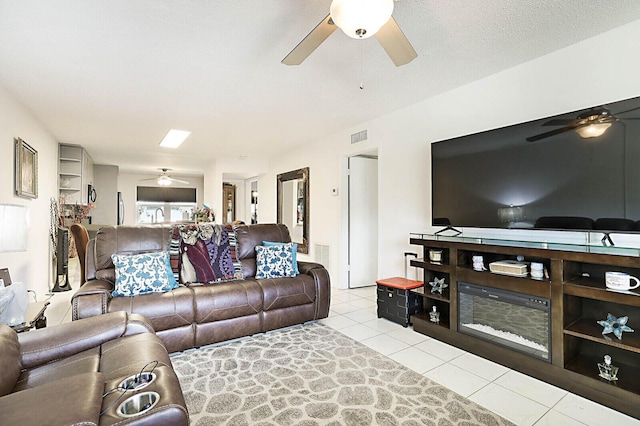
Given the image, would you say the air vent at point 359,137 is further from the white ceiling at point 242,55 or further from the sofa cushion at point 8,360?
the sofa cushion at point 8,360

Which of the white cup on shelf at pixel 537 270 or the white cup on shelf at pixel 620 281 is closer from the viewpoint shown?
the white cup on shelf at pixel 620 281

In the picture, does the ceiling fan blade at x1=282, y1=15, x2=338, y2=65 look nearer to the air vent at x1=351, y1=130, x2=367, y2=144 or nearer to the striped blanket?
the striped blanket

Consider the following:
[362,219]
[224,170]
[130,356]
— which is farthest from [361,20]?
[224,170]

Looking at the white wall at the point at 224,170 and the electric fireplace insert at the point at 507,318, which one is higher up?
the white wall at the point at 224,170

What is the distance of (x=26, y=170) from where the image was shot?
3.84 metres

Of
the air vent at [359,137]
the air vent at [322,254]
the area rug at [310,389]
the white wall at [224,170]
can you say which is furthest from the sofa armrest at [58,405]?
the white wall at [224,170]

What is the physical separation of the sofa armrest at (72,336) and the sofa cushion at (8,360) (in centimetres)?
7

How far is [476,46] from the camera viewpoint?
2533mm

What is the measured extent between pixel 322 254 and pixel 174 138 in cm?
325

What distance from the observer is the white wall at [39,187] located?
10.7 ft

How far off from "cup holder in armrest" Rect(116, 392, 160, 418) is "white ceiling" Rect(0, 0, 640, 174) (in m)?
2.12

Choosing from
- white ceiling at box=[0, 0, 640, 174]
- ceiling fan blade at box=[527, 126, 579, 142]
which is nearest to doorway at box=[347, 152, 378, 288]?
white ceiling at box=[0, 0, 640, 174]

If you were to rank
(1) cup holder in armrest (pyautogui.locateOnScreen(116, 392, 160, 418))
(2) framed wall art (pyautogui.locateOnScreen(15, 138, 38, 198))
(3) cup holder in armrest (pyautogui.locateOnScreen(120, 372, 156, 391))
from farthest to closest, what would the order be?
(2) framed wall art (pyautogui.locateOnScreen(15, 138, 38, 198))
(3) cup holder in armrest (pyautogui.locateOnScreen(120, 372, 156, 391))
(1) cup holder in armrest (pyautogui.locateOnScreen(116, 392, 160, 418))

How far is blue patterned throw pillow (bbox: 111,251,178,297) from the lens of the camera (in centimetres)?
281
